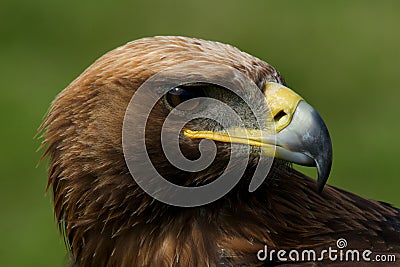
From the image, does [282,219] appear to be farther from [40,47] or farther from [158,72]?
[40,47]

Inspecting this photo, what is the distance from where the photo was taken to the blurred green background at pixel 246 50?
7.66 meters

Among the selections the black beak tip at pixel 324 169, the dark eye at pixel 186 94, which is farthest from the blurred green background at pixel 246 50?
the black beak tip at pixel 324 169

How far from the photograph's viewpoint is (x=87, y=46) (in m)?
9.33

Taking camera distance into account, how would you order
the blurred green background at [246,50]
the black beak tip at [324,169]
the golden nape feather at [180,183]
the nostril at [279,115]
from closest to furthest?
1. the black beak tip at [324,169]
2. the nostril at [279,115]
3. the golden nape feather at [180,183]
4. the blurred green background at [246,50]

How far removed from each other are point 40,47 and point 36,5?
24.9 inches

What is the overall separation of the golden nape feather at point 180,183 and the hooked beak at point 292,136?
32 millimetres

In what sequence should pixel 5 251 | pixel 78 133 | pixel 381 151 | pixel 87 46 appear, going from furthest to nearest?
pixel 87 46 → pixel 381 151 → pixel 5 251 → pixel 78 133

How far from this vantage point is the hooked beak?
3408 millimetres

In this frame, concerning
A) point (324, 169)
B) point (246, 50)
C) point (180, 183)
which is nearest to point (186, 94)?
point (180, 183)

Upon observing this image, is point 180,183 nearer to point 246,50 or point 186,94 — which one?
point 186,94

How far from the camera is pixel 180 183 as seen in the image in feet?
12.1

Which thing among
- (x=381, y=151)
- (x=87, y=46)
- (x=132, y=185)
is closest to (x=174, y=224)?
(x=132, y=185)

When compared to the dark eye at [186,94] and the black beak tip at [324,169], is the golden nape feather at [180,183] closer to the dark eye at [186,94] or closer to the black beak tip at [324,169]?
the dark eye at [186,94]

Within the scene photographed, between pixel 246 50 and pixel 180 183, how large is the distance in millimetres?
5513
